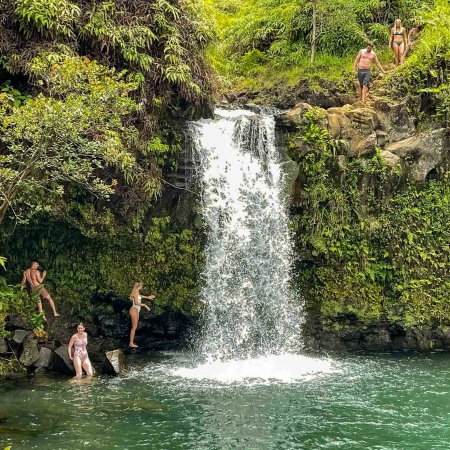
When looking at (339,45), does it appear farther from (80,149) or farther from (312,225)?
(80,149)

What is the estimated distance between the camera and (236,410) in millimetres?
10586

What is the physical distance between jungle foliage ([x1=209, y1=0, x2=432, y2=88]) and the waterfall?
5.71 metres

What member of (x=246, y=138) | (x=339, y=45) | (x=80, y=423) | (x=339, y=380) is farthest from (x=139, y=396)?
(x=339, y=45)

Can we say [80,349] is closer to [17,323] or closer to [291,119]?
[17,323]

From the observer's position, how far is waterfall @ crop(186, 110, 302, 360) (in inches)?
582

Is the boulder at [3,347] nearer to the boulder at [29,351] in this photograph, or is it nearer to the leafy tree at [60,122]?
the boulder at [29,351]

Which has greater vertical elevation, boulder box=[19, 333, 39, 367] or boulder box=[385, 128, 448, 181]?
boulder box=[385, 128, 448, 181]

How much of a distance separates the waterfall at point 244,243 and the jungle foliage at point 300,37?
5705 mm

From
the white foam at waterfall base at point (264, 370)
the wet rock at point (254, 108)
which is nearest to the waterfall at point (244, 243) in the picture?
the white foam at waterfall base at point (264, 370)

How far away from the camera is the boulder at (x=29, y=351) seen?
1307 centimetres

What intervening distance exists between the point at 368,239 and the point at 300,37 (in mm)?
11249

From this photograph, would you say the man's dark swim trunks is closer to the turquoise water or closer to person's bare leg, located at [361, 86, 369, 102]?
person's bare leg, located at [361, 86, 369, 102]

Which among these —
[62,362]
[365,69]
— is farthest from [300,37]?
[62,362]

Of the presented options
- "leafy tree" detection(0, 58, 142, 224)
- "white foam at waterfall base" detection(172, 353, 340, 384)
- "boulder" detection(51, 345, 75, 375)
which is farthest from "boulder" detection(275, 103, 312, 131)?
"boulder" detection(51, 345, 75, 375)
